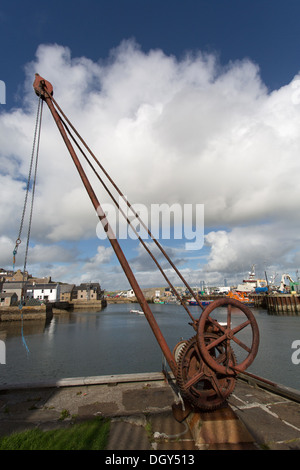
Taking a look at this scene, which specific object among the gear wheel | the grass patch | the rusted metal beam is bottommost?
the grass patch

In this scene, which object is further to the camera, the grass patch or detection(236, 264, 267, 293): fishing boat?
detection(236, 264, 267, 293): fishing boat

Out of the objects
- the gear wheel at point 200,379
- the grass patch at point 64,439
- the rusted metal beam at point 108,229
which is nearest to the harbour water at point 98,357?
the grass patch at point 64,439

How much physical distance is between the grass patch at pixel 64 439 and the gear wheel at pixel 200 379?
86.6 inches

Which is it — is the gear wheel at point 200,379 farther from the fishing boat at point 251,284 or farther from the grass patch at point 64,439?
the fishing boat at point 251,284

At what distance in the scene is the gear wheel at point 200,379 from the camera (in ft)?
19.4

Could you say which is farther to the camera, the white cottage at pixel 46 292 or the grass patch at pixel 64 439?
the white cottage at pixel 46 292

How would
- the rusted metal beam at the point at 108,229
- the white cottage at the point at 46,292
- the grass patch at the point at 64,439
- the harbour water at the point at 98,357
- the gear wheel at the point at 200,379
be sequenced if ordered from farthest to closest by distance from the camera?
the white cottage at the point at 46,292
the harbour water at the point at 98,357
the rusted metal beam at the point at 108,229
the gear wheel at the point at 200,379
the grass patch at the point at 64,439

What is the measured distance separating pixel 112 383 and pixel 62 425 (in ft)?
9.84

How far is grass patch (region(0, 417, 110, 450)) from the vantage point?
5.17 meters

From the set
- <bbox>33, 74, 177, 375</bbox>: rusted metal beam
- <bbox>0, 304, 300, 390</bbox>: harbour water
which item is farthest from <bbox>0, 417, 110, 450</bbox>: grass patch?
<bbox>0, 304, 300, 390</bbox>: harbour water

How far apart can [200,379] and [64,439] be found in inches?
135

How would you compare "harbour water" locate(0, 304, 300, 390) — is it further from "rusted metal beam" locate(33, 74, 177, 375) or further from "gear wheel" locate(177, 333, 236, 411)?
"gear wheel" locate(177, 333, 236, 411)

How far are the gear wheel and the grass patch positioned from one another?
2.20 metres

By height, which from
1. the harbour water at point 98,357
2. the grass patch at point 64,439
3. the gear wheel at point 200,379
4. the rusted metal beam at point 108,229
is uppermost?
the rusted metal beam at point 108,229
